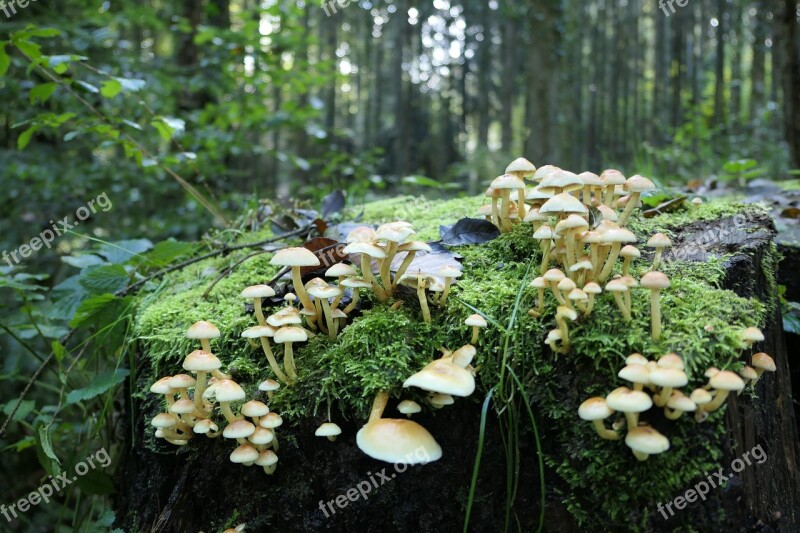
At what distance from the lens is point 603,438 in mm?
1656

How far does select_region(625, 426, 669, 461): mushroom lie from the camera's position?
146 centimetres

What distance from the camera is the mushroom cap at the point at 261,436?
173 cm

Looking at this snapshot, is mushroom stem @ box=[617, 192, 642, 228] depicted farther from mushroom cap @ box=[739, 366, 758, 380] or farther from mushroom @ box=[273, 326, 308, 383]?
mushroom @ box=[273, 326, 308, 383]

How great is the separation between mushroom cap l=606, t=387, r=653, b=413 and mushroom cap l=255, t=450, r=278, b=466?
3.84 ft

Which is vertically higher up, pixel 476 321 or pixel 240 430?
pixel 476 321

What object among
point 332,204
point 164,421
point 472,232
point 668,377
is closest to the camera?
point 668,377

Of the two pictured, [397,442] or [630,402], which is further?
[397,442]

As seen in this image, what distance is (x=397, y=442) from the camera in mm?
1565

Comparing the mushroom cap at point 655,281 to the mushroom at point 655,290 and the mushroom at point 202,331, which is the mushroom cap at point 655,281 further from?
the mushroom at point 202,331

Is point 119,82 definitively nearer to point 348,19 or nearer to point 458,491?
point 458,491

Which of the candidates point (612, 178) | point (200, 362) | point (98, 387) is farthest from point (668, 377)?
point (98, 387)

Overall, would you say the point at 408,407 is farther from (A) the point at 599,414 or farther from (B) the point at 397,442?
(A) the point at 599,414

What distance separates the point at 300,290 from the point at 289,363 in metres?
0.30

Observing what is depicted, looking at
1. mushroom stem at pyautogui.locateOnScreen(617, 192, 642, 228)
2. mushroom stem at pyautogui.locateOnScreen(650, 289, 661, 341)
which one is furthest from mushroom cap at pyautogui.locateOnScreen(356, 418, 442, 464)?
mushroom stem at pyautogui.locateOnScreen(617, 192, 642, 228)
